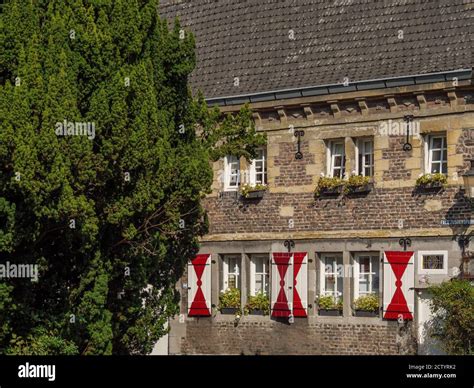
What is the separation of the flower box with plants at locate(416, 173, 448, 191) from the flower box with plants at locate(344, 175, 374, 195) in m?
1.14

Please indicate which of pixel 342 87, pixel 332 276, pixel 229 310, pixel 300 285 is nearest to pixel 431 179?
pixel 342 87

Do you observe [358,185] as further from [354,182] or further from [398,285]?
[398,285]

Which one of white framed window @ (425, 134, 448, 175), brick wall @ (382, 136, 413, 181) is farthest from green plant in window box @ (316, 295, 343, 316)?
white framed window @ (425, 134, 448, 175)

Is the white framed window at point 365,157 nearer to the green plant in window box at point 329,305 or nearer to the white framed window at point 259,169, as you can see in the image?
the white framed window at point 259,169

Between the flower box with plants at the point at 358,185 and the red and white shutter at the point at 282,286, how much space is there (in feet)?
6.14

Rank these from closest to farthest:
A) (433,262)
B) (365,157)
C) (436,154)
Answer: (433,262) < (436,154) < (365,157)

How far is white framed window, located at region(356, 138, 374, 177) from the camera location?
27000mm

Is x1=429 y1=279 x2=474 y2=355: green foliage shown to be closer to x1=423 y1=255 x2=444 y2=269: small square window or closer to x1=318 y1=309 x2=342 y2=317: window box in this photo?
x1=423 y1=255 x2=444 y2=269: small square window

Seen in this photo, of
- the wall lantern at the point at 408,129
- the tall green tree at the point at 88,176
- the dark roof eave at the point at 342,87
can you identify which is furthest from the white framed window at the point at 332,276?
the tall green tree at the point at 88,176

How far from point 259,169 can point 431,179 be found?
4.37 metres

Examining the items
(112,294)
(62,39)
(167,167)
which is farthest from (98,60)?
(112,294)

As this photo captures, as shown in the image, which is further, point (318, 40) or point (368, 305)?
point (318, 40)

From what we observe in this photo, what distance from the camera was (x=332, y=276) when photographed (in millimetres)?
27469

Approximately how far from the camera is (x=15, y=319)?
1975 cm
